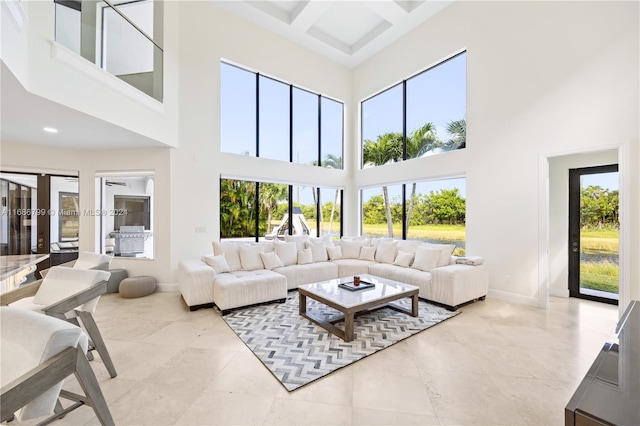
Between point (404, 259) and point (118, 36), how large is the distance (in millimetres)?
5863

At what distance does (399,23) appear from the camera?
5727mm

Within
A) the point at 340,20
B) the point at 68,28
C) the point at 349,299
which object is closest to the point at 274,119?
the point at 340,20

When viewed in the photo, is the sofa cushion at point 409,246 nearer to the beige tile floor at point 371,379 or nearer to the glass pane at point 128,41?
the beige tile floor at point 371,379

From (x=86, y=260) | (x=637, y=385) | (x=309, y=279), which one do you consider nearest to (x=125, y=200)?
(x=86, y=260)

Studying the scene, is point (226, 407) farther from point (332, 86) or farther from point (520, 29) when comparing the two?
point (332, 86)

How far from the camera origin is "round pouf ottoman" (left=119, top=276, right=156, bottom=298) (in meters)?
4.35

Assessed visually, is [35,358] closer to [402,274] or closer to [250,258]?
[250,258]

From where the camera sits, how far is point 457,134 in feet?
17.3

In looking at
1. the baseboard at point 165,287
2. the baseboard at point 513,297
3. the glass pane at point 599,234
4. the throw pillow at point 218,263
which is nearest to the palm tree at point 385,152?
the baseboard at point 513,297

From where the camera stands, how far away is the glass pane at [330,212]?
7273 millimetres

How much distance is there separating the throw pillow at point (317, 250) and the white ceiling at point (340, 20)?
479 centimetres

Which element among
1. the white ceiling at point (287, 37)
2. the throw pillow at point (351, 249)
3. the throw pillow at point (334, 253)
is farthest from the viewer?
the throw pillow at point (351, 249)

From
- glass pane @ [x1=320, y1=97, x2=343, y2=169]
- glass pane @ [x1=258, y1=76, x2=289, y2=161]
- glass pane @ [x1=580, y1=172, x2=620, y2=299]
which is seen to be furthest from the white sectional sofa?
glass pane @ [x1=320, y1=97, x2=343, y2=169]

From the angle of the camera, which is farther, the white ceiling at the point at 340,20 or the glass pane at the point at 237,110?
the glass pane at the point at 237,110
